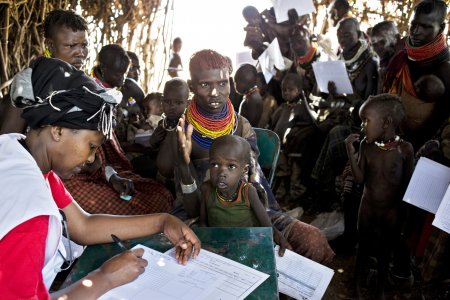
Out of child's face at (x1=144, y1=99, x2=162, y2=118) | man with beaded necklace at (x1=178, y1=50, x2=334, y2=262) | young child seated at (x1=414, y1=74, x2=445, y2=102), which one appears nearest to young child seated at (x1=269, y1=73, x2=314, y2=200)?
child's face at (x1=144, y1=99, x2=162, y2=118)

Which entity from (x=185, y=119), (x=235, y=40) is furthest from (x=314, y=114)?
(x=235, y=40)

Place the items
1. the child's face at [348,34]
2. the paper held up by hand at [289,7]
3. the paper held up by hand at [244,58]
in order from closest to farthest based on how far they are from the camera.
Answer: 1. the child's face at [348,34]
2. the paper held up by hand at [289,7]
3. the paper held up by hand at [244,58]

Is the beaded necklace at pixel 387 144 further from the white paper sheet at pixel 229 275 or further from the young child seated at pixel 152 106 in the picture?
the young child seated at pixel 152 106

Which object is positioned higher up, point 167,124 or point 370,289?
point 167,124

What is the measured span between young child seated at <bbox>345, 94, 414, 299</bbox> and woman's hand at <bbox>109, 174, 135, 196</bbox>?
1.52 meters

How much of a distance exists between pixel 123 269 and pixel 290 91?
3.98 metres

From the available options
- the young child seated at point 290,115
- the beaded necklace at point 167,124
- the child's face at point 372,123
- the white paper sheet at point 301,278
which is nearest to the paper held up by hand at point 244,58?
the young child seated at point 290,115

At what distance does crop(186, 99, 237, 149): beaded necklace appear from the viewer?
267 cm

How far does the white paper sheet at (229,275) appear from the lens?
1.31 metres

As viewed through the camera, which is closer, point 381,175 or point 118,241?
point 118,241

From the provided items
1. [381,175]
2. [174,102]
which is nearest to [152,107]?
[174,102]

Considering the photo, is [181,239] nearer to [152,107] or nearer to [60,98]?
[60,98]

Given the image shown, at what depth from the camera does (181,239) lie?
159 cm

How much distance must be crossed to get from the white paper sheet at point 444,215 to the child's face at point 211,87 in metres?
1.41
